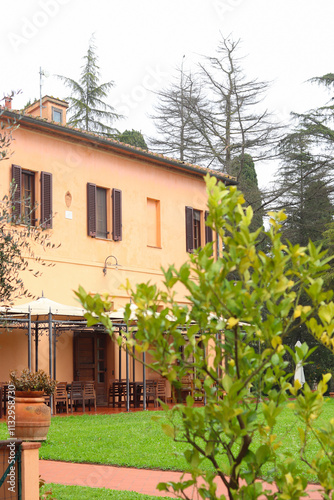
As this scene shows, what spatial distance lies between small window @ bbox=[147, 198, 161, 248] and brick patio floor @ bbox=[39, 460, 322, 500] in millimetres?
11425

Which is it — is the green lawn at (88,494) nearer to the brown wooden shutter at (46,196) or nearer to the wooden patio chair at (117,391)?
the brown wooden shutter at (46,196)

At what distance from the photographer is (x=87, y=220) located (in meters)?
17.4

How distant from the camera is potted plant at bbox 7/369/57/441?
31.2 feet

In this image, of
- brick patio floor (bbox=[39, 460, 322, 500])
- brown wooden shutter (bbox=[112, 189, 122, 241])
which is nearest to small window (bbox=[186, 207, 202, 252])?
brown wooden shutter (bbox=[112, 189, 122, 241])

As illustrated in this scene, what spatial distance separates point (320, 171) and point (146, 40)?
18.7m

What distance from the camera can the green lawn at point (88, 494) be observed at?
21.1 feet

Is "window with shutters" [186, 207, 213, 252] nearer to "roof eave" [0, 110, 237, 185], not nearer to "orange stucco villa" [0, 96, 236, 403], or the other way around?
"orange stucco villa" [0, 96, 236, 403]

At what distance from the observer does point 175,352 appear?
2.93 metres

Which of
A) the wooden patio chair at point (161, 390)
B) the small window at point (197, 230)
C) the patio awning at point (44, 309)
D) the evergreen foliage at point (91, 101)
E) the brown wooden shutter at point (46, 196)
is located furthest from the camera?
the evergreen foliage at point (91, 101)

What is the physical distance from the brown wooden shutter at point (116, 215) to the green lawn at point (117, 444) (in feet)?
20.4

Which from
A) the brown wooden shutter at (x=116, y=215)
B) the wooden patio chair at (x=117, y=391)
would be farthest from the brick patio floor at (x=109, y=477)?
the brown wooden shutter at (x=116, y=215)

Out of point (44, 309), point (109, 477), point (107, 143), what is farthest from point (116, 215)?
point (109, 477)

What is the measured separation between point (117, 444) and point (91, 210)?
8722mm

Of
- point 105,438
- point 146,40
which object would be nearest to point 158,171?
point 146,40
